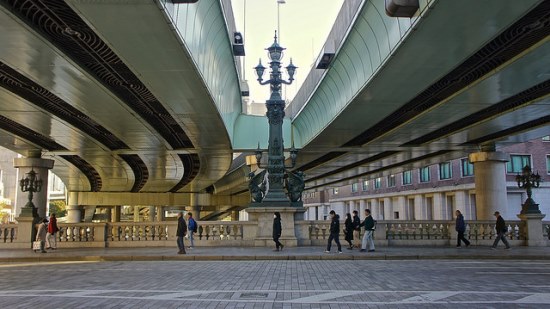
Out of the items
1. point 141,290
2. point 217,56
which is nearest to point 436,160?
point 217,56

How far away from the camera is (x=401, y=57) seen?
15234mm

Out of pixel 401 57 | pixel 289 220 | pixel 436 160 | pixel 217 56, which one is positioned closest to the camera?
pixel 401 57

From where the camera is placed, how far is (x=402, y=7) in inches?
452

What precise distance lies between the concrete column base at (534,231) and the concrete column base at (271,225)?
1067cm

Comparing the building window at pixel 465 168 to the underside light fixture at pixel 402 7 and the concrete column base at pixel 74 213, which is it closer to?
the concrete column base at pixel 74 213

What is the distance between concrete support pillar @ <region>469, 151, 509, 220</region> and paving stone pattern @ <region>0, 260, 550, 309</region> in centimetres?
1449

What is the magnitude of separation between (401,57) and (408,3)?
3.89 metres

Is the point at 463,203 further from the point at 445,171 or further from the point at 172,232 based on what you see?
the point at 172,232

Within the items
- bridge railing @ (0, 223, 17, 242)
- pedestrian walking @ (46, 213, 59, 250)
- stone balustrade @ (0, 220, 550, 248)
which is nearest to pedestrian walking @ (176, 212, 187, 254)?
stone balustrade @ (0, 220, 550, 248)

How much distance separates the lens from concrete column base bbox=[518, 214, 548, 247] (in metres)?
24.2

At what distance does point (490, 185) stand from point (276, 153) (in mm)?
14640

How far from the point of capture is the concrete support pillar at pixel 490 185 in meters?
30.3

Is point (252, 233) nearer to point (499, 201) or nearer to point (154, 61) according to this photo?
point (154, 61)

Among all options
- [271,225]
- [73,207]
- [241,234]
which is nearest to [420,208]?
[73,207]
